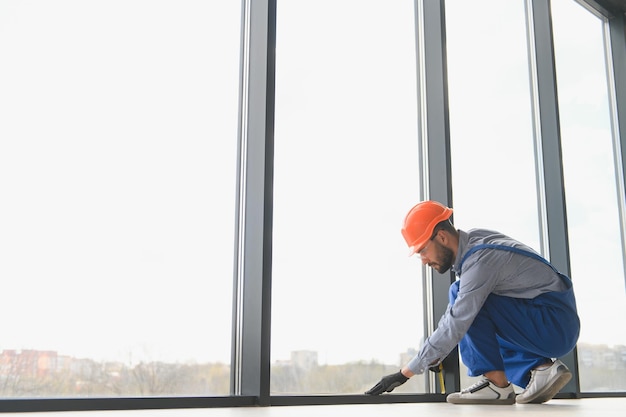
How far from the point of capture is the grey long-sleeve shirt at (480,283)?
2672 millimetres

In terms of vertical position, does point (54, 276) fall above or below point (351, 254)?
below

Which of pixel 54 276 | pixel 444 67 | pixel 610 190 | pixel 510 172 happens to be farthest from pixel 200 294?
pixel 610 190

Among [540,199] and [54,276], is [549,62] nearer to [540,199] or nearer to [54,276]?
[540,199]

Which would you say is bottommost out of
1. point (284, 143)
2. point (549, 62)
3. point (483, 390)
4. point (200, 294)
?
point (483, 390)

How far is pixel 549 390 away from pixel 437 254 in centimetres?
69

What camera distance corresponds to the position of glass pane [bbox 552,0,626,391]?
4270mm

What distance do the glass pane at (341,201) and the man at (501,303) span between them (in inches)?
13.8

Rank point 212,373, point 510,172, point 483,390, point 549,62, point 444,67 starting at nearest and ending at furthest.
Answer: point 212,373, point 483,390, point 444,67, point 510,172, point 549,62

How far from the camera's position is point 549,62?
14.3 ft

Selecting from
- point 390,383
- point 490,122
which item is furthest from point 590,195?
point 390,383

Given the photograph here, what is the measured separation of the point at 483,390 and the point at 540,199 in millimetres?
1702

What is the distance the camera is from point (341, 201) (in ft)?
10.3

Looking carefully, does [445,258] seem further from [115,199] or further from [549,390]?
[115,199]

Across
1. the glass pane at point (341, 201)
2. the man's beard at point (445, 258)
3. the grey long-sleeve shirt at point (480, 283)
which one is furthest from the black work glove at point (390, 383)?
the man's beard at point (445, 258)
